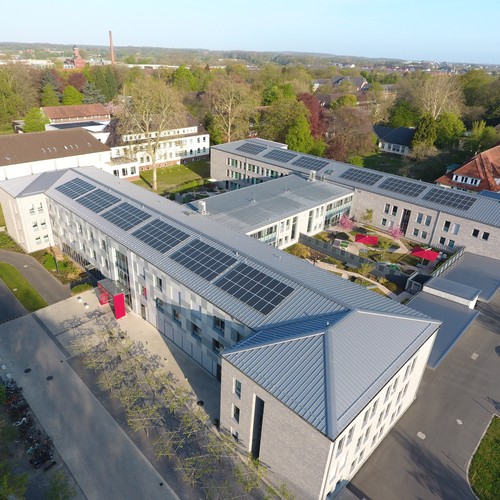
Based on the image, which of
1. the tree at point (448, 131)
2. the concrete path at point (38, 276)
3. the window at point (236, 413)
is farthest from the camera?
the tree at point (448, 131)

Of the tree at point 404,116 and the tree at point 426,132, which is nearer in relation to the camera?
the tree at point 426,132

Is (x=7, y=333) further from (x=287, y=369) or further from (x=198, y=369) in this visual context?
(x=287, y=369)

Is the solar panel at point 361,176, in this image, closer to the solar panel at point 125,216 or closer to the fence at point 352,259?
the fence at point 352,259

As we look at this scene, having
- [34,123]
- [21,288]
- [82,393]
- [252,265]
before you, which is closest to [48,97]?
[34,123]

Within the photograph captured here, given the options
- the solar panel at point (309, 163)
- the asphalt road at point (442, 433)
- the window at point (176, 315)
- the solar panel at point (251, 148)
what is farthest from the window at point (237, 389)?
the solar panel at point (251, 148)

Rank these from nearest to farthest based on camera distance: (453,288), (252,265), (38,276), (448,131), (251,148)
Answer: (252,265)
(453,288)
(38,276)
(251,148)
(448,131)

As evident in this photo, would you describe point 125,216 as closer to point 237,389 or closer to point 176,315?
point 176,315
